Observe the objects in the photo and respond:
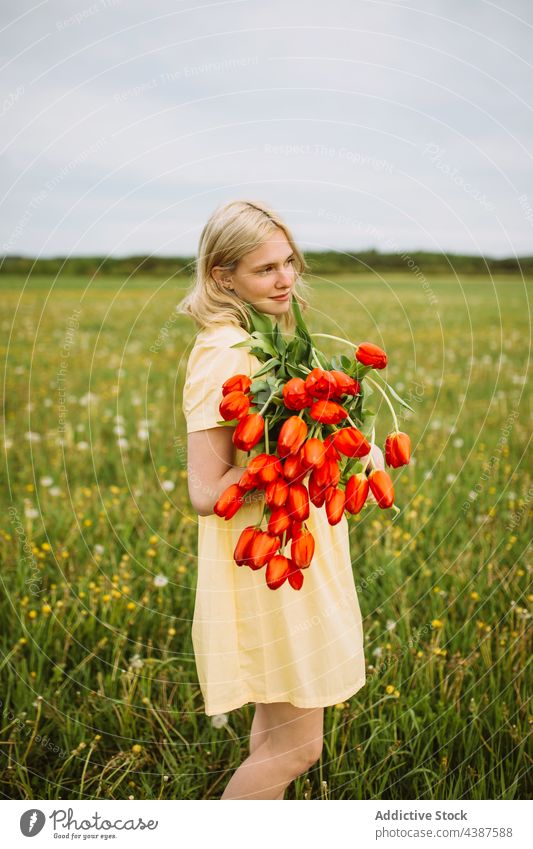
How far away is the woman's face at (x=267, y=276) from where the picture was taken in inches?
65.9

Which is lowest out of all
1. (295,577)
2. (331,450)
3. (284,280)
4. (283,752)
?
(283,752)

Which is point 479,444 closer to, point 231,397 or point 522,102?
point 522,102

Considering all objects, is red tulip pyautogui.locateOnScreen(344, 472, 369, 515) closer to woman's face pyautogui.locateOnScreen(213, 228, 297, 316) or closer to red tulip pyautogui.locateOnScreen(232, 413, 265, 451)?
red tulip pyautogui.locateOnScreen(232, 413, 265, 451)

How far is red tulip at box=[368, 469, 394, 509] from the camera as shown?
137 centimetres

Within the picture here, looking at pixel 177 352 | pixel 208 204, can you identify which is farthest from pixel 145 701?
pixel 177 352

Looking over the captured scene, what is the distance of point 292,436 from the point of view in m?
1.29

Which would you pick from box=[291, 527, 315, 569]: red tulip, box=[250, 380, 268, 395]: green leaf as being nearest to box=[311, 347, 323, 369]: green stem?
box=[250, 380, 268, 395]: green leaf

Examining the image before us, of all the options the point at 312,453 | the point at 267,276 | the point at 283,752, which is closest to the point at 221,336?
the point at 267,276

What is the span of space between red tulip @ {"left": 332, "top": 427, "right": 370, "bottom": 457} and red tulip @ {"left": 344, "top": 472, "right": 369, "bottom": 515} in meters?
0.08

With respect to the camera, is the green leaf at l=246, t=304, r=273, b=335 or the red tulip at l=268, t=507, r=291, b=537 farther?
the green leaf at l=246, t=304, r=273, b=335

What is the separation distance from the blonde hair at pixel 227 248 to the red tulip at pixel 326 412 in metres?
0.43

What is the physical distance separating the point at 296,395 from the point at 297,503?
20 centimetres

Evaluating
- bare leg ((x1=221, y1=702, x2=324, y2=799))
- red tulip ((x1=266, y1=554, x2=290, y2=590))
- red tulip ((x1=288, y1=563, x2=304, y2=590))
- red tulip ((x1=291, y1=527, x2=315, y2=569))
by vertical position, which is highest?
red tulip ((x1=291, y1=527, x2=315, y2=569))

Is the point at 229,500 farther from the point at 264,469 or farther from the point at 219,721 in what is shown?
the point at 219,721
